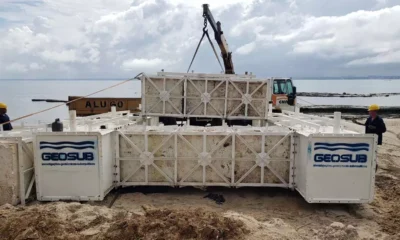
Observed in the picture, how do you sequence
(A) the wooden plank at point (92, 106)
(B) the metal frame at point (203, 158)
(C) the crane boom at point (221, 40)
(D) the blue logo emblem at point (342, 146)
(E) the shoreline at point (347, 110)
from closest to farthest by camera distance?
(D) the blue logo emblem at point (342, 146), (B) the metal frame at point (203, 158), (C) the crane boom at point (221, 40), (A) the wooden plank at point (92, 106), (E) the shoreline at point (347, 110)

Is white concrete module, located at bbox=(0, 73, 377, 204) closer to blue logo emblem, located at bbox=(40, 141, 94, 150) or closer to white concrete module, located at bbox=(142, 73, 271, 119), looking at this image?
blue logo emblem, located at bbox=(40, 141, 94, 150)

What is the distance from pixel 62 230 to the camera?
19.6 ft

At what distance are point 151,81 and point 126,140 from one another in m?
2.89

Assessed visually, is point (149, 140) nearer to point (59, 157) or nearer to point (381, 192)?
point (59, 157)

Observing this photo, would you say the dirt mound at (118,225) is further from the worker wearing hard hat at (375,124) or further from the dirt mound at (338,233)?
the worker wearing hard hat at (375,124)

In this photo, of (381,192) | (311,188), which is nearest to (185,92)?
(311,188)

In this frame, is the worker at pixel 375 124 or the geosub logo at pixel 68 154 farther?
the worker at pixel 375 124

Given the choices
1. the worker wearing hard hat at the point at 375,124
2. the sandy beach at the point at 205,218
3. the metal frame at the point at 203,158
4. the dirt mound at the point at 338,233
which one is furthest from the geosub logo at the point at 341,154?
the worker wearing hard hat at the point at 375,124

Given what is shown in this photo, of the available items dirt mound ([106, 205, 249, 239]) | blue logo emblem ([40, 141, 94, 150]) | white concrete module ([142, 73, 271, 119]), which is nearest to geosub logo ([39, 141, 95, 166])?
blue logo emblem ([40, 141, 94, 150])

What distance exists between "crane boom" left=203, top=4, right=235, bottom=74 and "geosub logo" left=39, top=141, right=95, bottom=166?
921 cm

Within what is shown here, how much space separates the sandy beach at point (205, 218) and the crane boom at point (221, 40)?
874cm

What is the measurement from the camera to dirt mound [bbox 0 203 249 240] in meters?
5.69

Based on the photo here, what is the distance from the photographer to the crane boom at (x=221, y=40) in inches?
584

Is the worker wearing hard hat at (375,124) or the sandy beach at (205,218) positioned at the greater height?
the worker wearing hard hat at (375,124)
